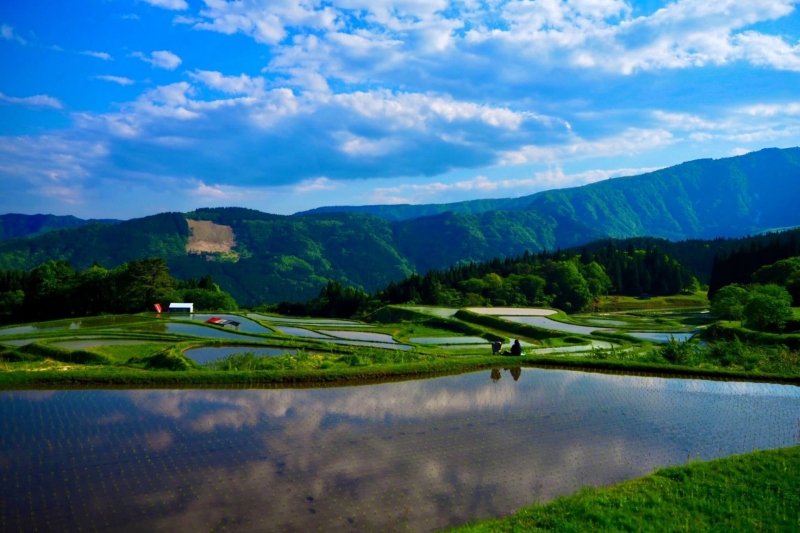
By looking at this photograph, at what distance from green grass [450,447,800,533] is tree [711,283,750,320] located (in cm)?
4662

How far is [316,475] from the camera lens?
12.5 m

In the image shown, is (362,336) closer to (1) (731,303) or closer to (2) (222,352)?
(2) (222,352)

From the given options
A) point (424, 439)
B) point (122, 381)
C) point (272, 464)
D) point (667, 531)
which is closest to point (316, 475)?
point (272, 464)

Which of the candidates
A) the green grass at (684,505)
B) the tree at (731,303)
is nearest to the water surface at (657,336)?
the tree at (731,303)

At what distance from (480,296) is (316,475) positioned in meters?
74.9

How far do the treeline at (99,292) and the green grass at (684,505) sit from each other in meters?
79.5

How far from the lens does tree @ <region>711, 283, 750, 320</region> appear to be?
53688mm

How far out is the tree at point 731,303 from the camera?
53688 mm

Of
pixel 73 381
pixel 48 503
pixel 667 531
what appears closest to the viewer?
pixel 667 531

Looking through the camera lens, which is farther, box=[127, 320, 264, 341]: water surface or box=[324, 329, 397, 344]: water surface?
box=[324, 329, 397, 344]: water surface

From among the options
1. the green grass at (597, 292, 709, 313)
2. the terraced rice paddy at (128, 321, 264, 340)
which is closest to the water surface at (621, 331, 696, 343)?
the terraced rice paddy at (128, 321, 264, 340)

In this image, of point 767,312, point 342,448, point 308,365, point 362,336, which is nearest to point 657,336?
point 767,312

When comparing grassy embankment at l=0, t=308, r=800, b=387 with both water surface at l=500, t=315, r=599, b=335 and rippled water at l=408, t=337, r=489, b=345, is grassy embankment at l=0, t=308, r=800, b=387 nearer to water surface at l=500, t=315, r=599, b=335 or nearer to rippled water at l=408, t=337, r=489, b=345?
A: rippled water at l=408, t=337, r=489, b=345

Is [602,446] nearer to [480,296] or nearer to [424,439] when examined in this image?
[424,439]
